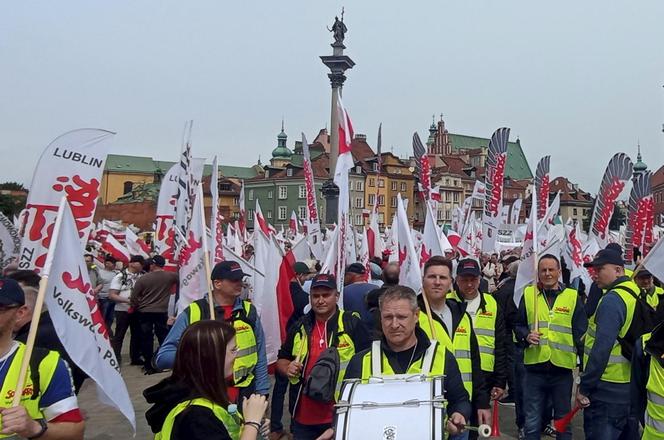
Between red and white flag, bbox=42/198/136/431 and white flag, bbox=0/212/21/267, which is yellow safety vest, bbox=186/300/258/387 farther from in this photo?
white flag, bbox=0/212/21/267

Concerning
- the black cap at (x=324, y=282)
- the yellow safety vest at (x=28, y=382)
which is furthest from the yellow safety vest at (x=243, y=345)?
the yellow safety vest at (x=28, y=382)

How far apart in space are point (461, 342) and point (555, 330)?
5.39 feet

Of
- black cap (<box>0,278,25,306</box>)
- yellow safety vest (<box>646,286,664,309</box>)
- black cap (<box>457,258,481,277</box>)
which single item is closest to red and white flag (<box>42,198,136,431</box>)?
black cap (<box>0,278,25,306</box>)

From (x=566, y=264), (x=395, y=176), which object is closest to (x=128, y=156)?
(x=395, y=176)

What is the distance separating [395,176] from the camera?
9581 centimetres

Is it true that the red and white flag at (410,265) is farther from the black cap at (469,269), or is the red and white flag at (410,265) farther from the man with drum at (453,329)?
the man with drum at (453,329)

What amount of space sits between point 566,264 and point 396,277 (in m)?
6.67

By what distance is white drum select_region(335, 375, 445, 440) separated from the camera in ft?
10.6

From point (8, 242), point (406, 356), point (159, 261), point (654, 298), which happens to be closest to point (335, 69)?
point (159, 261)

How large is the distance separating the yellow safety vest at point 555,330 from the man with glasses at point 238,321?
2484 mm

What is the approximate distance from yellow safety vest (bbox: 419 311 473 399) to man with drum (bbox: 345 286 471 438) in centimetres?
101

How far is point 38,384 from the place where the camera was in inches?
128

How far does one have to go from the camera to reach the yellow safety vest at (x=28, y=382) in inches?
124

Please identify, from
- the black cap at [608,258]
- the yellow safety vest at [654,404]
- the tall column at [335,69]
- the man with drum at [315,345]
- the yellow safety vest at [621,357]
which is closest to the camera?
the yellow safety vest at [654,404]
